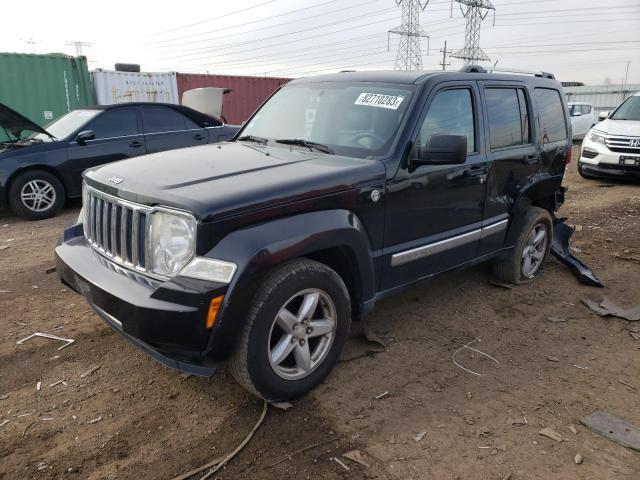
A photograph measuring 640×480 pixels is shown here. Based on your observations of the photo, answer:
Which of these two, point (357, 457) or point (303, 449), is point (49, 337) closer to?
point (303, 449)

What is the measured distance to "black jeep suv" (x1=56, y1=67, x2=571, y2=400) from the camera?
241 centimetres

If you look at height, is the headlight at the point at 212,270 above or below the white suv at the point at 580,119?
below

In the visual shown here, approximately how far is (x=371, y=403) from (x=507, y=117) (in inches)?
108

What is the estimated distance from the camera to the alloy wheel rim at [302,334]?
8.95 ft

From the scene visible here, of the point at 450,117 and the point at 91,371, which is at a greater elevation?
the point at 450,117

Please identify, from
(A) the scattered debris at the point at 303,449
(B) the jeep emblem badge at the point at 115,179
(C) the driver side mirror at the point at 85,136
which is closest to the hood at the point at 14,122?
(C) the driver side mirror at the point at 85,136

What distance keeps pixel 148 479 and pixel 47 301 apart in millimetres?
2584

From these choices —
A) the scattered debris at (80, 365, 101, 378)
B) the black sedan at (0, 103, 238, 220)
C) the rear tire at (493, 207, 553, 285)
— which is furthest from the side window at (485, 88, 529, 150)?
the black sedan at (0, 103, 238, 220)

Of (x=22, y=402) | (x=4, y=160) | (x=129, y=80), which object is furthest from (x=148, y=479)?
(x=129, y=80)

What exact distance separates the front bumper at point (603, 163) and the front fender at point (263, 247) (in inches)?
372

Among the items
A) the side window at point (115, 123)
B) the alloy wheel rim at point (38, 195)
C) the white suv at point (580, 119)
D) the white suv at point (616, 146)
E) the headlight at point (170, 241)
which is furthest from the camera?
the white suv at point (580, 119)

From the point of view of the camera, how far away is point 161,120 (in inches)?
322

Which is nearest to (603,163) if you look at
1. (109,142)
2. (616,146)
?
(616,146)

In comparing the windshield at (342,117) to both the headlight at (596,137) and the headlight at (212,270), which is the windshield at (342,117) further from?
the headlight at (596,137)
